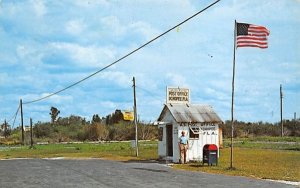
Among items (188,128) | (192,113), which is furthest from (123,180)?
(192,113)

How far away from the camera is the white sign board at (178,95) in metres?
30.3

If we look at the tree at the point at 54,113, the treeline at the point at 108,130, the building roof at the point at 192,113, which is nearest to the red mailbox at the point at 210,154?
the building roof at the point at 192,113

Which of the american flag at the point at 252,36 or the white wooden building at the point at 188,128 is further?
the white wooden building at the point at 188,128

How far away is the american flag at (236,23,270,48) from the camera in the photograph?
24.2 metres

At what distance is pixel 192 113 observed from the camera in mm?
30422

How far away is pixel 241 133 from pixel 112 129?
24.9m

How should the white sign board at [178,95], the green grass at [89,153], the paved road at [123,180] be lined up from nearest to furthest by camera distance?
the paved road at [123,180] < the white sign board at [178,95] < the green grass at [89,153]

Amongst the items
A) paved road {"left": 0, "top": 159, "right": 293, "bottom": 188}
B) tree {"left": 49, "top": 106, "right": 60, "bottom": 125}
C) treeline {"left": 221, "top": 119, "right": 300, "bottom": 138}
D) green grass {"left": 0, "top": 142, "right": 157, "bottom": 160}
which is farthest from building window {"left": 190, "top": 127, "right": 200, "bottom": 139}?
tree {"left": 49, "top": 106, "right": 60, "bottom": 125}

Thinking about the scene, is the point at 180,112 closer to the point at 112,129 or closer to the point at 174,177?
the point at 174,177

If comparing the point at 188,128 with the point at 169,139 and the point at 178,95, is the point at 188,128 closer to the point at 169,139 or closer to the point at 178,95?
the point at 169,139

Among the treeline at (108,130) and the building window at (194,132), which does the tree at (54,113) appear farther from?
the building window at (194,132)

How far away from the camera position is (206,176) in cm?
2059

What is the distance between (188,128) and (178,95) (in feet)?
7.83

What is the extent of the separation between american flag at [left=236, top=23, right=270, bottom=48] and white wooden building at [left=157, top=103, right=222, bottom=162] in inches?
276
